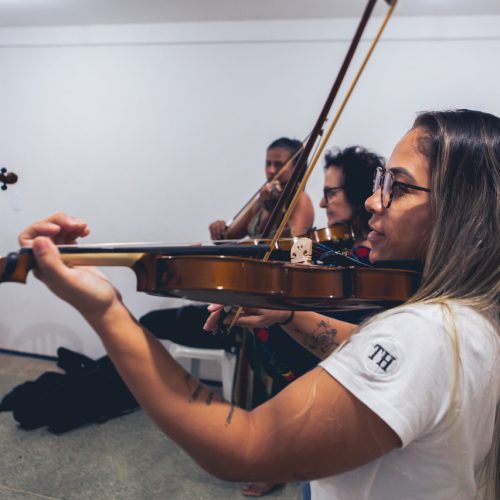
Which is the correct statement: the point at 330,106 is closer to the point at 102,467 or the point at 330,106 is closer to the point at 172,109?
the point at 102,467

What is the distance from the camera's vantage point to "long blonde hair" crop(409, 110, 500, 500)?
0.73 metres

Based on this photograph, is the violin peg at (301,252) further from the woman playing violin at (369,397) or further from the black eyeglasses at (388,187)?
the woman playing violin at (369,397)

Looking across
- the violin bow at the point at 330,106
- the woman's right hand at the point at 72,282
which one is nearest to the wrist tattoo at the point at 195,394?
the woman's right hand at the point at 72,282

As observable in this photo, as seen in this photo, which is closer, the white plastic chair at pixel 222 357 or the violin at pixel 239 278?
the violin at pixel 239 278

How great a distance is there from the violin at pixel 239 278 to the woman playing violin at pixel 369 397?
7 centimetres

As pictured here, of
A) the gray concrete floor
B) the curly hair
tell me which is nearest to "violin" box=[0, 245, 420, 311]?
the curly hair

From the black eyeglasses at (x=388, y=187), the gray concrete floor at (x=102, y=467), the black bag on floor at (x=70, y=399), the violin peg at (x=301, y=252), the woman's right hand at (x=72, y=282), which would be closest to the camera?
the woman's right hand at (x=72, y=282)

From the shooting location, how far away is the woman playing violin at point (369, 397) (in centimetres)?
60

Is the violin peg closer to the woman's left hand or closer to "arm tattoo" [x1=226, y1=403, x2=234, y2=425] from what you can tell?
the woman's left hand

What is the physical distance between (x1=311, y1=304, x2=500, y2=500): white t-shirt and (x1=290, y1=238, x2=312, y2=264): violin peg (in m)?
0.49

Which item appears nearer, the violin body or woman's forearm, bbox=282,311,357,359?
the violin body

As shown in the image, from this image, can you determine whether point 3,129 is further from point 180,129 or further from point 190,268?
point 190,268

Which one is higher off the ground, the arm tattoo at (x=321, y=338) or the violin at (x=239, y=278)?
the violin at (x=239, y=278)

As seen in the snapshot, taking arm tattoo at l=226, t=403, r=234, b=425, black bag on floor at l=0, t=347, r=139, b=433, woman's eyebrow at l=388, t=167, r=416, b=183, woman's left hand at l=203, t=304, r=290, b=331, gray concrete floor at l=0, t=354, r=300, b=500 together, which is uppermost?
woman's eyebrow at l=388, t=167, r=416, b=183
